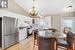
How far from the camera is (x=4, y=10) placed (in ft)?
20.6

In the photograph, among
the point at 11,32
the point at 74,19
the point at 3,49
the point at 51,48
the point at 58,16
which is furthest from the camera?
the point at 58,16

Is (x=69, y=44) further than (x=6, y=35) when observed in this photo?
No

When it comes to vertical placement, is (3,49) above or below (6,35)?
below

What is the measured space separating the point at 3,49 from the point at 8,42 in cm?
69

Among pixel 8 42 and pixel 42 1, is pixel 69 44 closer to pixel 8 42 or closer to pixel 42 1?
pixel 8 42

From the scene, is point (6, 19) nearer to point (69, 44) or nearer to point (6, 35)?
point (6, 35)

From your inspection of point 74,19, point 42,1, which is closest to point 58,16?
point 74,19

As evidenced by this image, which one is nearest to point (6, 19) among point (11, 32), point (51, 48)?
point (11, 32)

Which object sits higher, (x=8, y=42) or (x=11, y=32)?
(x=11, y=32)

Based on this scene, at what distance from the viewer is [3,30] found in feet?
19.1

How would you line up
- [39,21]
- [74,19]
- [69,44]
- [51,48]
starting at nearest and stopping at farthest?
[51,48] → [69,44] → [74,19] → [39,21]

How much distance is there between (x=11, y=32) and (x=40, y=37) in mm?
3472

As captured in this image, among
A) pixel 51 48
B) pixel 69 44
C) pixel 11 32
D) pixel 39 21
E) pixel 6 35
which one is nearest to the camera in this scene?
pixel 51 48

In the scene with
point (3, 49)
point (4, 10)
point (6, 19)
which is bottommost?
point (3, 49)
